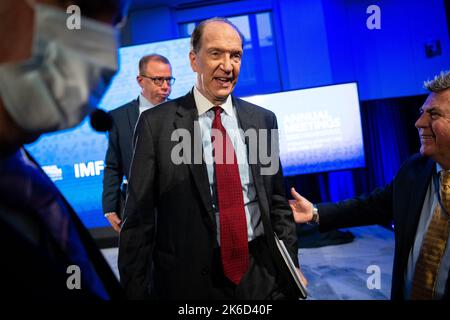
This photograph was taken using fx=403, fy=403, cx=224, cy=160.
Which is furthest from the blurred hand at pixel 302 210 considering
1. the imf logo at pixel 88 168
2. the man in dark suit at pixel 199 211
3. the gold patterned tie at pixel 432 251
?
the imf logo at pixel 88 168

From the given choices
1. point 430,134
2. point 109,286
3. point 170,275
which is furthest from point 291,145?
point 109,286

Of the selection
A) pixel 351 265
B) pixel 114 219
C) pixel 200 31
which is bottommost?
pixel 351 265

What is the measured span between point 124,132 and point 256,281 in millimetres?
1392

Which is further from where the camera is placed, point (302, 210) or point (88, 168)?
point (88, 168)

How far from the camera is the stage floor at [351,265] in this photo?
2553mm

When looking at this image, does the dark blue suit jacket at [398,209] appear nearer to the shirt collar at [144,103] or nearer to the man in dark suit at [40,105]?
the man in dark suit at [40,105]

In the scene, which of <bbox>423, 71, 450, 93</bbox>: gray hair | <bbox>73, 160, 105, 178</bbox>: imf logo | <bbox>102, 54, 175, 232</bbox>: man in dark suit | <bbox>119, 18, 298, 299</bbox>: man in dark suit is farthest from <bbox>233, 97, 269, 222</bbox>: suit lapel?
<bbox>73, 160, 105, 178</bbox>: imf logo

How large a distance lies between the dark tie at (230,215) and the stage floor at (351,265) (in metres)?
1.19

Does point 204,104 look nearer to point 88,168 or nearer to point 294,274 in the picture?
point 294,274

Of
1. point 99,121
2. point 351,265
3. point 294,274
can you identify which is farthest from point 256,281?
point 351,265

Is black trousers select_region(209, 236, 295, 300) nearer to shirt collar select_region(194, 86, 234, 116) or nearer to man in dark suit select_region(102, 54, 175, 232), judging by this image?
shirt collar select_region(194, 86, 234, 116)

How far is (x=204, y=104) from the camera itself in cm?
147
